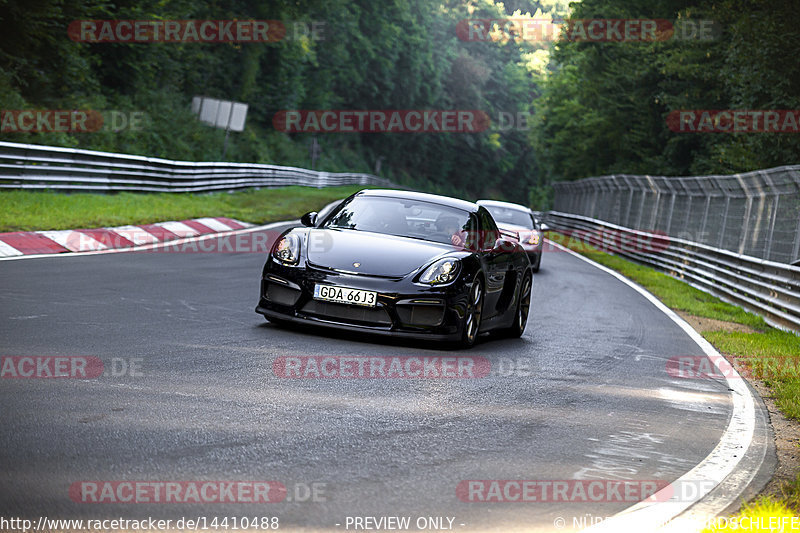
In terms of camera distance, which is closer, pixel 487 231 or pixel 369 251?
pixel 369 251

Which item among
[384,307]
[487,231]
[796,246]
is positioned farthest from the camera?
[796,246]

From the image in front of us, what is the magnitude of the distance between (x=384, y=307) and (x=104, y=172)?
15414mm

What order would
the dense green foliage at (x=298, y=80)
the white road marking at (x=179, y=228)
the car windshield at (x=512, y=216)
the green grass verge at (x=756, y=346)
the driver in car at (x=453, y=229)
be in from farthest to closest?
the dense green foliage at (x=298, y=80)
the car windshield at (x=512, y=216)
the white road marking at (x=179, y=228)
the driver in car at (x=453, y=229)
the green grass verge at (x=756, y=346)

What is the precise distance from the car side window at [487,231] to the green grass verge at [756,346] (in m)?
2.61

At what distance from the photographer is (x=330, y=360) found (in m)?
7.48

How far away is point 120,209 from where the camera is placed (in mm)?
20484

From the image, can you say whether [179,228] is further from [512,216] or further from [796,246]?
[796,246]

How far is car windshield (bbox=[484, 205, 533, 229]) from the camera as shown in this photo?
2053cm

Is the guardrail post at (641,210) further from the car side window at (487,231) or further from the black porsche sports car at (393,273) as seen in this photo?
the black porsche sports car at (393,273)

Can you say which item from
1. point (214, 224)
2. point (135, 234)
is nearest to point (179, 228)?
point (214, 224)

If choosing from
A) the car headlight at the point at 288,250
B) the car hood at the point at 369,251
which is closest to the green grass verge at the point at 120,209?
the car headlight at the point at 288,250

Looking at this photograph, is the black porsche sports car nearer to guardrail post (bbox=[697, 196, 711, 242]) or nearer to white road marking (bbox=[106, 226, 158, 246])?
white road marking (bbox=[106, 226, 158, 246])

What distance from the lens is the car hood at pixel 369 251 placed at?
8.52 m

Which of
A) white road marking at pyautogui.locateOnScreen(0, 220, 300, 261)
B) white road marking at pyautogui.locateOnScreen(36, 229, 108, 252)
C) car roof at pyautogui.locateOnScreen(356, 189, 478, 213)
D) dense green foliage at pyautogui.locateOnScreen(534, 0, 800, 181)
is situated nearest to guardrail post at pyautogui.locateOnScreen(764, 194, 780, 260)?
car roof at pyautogui.locateOnScreen(356, 189, 478, 213)
